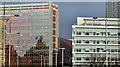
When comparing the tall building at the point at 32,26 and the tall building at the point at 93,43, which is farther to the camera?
the tall building at the point at 32,26

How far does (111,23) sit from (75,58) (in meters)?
6.22

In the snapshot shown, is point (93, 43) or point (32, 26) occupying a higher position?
point (32, 26)

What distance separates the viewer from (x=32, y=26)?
52406 millimetres

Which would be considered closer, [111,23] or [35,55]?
[111,23]

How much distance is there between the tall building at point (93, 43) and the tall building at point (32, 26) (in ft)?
43.7

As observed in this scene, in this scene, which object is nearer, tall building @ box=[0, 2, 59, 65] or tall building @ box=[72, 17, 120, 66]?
tall building @ box=[72, 17, 120, 66]

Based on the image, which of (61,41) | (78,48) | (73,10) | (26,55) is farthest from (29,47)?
(78,48)

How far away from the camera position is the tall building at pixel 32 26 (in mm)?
50438

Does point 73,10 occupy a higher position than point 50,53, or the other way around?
point 73,10

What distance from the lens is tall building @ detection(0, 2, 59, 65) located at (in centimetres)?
5044

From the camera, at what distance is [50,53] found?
4962 cm

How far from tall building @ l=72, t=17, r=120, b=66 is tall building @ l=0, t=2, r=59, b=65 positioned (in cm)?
1332

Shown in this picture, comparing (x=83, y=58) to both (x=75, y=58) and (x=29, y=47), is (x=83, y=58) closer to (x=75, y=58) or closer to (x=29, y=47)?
(x=75, y=58)

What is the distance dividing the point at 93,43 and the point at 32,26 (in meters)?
17.9
